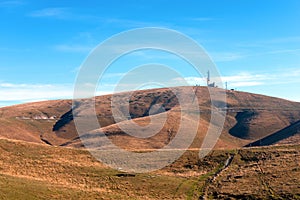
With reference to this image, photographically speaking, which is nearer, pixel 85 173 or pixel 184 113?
pixel 85 173

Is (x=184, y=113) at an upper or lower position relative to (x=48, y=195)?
upper

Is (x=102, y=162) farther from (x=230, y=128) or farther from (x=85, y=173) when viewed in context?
(x=230, y=128)

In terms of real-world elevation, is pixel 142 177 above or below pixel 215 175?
Answer: below

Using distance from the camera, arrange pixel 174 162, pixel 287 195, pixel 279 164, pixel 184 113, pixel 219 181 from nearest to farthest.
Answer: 1. pixel 287 195
2. pixel 219 181
3. pixel 279 164
4. pixel 174 162
5. pixel 184 113

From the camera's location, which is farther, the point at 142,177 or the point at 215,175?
the point at 215,175

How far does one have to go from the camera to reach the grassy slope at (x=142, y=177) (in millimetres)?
44469

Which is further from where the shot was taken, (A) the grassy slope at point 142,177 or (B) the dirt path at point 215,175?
(B) the dirt path at point 215,175

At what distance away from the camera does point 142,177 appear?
55.2 m

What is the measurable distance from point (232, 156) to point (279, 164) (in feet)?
35.3

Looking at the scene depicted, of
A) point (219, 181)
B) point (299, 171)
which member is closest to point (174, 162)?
point (219, 181)

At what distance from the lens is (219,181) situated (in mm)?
54094

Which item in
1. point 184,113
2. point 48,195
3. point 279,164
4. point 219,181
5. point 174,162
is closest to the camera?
point 48,195

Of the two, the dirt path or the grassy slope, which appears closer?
the grassy slope

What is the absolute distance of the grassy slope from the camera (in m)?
44.5
